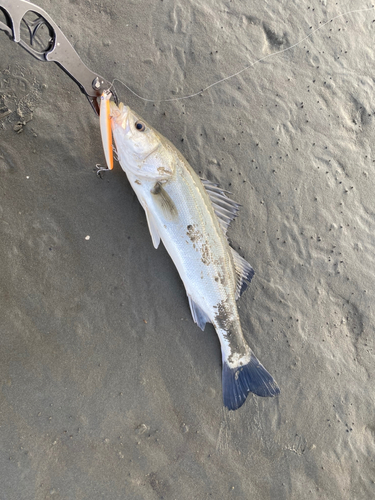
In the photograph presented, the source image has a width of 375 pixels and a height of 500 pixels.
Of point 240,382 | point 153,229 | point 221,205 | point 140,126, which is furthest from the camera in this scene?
point 240,382

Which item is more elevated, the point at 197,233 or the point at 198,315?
the point at 197,233

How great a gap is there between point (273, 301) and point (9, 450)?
3.20 m

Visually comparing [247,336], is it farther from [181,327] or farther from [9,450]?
[9,450]

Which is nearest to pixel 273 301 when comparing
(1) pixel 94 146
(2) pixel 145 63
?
(1) pixel 94 146

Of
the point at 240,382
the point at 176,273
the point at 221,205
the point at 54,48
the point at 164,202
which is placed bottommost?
the point at 240,382

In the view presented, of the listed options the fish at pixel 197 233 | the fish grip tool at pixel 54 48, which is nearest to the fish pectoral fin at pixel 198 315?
the fish at pixel 197 233

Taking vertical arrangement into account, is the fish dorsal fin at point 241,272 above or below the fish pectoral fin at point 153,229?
below

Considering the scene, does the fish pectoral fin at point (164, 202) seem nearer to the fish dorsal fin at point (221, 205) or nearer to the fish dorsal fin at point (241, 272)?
the fish dorsal fin at point (221, 205)

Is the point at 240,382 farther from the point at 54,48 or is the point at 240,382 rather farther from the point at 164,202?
the point at 54,48

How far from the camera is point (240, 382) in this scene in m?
3.29

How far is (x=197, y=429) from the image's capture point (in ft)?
10.8

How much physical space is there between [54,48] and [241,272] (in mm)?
2709

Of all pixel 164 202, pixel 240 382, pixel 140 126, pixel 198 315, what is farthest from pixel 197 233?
pixel 240 382

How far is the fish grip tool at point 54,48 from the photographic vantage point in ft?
7.70
